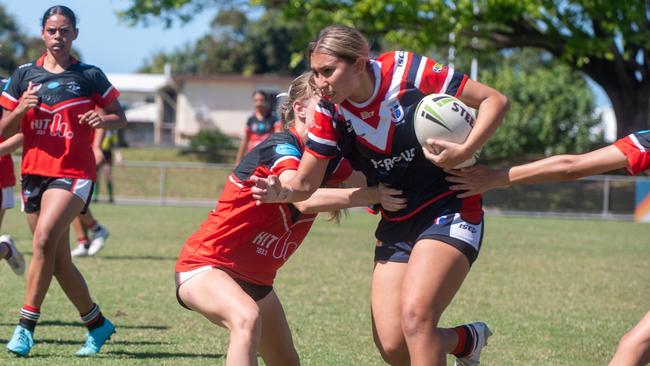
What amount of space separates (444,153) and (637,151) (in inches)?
33.2

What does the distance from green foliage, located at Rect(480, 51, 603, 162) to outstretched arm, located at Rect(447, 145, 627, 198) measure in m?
27.6

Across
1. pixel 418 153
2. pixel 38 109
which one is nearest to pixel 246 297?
pixel 418 153

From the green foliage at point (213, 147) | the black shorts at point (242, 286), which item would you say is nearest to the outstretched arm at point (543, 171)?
the black shorts at point (242, 286)

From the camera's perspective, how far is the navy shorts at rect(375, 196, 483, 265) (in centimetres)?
471

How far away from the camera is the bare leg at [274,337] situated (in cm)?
479

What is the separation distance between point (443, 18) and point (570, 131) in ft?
40.1

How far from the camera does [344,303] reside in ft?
29.9

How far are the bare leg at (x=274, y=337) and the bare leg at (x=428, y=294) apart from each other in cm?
64

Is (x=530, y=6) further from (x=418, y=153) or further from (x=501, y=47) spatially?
(x=418, y=153)

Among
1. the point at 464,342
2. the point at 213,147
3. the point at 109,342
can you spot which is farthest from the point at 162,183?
the point at 464,342

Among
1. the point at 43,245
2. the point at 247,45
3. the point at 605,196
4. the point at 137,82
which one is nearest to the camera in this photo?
the point at 43,245

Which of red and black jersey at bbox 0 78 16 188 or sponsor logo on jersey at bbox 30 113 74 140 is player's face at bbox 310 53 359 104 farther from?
red and black jersey at bbox 0 78 16 188

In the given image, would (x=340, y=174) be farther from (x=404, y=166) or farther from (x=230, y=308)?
(x=230, y=308)

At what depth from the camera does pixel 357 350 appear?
689cm
